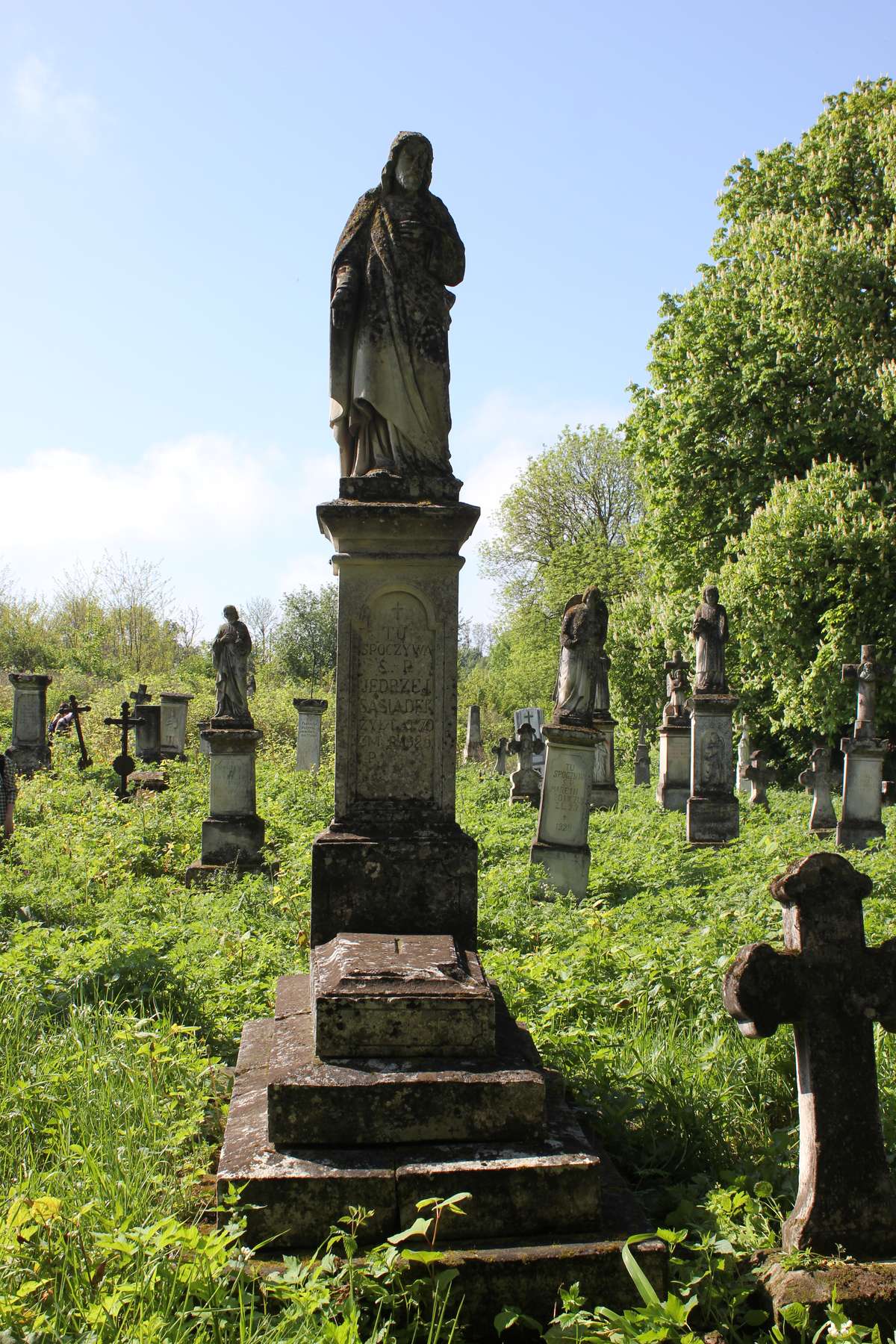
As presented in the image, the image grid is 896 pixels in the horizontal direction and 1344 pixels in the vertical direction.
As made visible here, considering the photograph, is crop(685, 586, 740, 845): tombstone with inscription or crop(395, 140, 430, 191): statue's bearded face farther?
crop(685, 586, 740, 845): tombstone with inscription

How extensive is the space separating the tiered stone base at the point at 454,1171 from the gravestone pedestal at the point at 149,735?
1554 cm

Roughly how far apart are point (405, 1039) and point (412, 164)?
4094mm

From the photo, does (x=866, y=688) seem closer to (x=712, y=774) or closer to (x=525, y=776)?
(x=712, y=774)

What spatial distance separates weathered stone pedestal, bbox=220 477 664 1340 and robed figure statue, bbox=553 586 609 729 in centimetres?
644

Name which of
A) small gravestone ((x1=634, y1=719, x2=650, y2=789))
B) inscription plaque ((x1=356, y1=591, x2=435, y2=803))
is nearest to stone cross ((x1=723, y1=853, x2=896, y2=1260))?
inscription plaque ((x1=356, y1=591, x2=435, y2=803))

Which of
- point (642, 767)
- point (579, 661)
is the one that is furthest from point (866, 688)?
point (642, 767)

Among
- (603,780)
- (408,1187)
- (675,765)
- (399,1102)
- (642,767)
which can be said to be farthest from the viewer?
(642,767)

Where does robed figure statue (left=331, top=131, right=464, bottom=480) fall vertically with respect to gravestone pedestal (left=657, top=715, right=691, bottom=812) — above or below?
above

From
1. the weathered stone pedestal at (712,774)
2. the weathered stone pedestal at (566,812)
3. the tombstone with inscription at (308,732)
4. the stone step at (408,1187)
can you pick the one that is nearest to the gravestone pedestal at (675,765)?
the weathered stone pedestal at (712,774)

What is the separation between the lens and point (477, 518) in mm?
4660

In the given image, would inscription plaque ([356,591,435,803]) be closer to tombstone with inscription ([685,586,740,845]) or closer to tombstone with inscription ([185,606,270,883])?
tombstone with inscription ([185,606,270,883])

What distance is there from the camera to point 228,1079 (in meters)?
4.34

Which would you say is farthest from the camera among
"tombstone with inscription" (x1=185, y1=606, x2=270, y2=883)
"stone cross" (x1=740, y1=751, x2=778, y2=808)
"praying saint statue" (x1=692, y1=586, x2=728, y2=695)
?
"stone cross" (x1=740, y1=751, x2=778, y2=808)

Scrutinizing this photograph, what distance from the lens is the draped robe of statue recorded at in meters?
11.9
